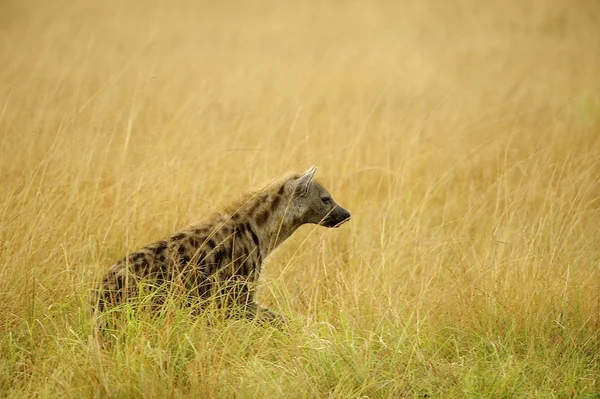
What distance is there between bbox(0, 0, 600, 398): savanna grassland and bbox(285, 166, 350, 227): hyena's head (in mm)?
187

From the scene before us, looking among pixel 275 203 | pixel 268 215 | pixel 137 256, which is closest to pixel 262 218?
pixel 268 215

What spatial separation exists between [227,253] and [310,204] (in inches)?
30.3

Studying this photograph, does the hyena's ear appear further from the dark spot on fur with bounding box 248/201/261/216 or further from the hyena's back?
the hyena's back

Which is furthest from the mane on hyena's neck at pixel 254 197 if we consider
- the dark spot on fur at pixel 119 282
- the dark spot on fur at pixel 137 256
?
the dark spot on fur at pixel 119 282

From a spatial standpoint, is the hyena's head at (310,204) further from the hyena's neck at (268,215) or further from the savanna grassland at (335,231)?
the savanna grassland at (335,231)

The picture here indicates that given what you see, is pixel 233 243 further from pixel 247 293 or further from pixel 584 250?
pixel 584 250

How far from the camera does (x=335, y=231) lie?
617cm

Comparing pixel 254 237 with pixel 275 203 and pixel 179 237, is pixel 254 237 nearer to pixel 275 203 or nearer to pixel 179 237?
pixel 275 203

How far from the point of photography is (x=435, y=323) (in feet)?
14.3

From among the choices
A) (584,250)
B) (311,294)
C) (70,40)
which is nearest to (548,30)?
(70,40)

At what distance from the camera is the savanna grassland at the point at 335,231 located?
3.79m

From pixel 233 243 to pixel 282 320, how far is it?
590mm

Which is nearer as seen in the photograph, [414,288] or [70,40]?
[414,288]

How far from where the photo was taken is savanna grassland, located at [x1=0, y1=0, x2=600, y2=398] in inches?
149
